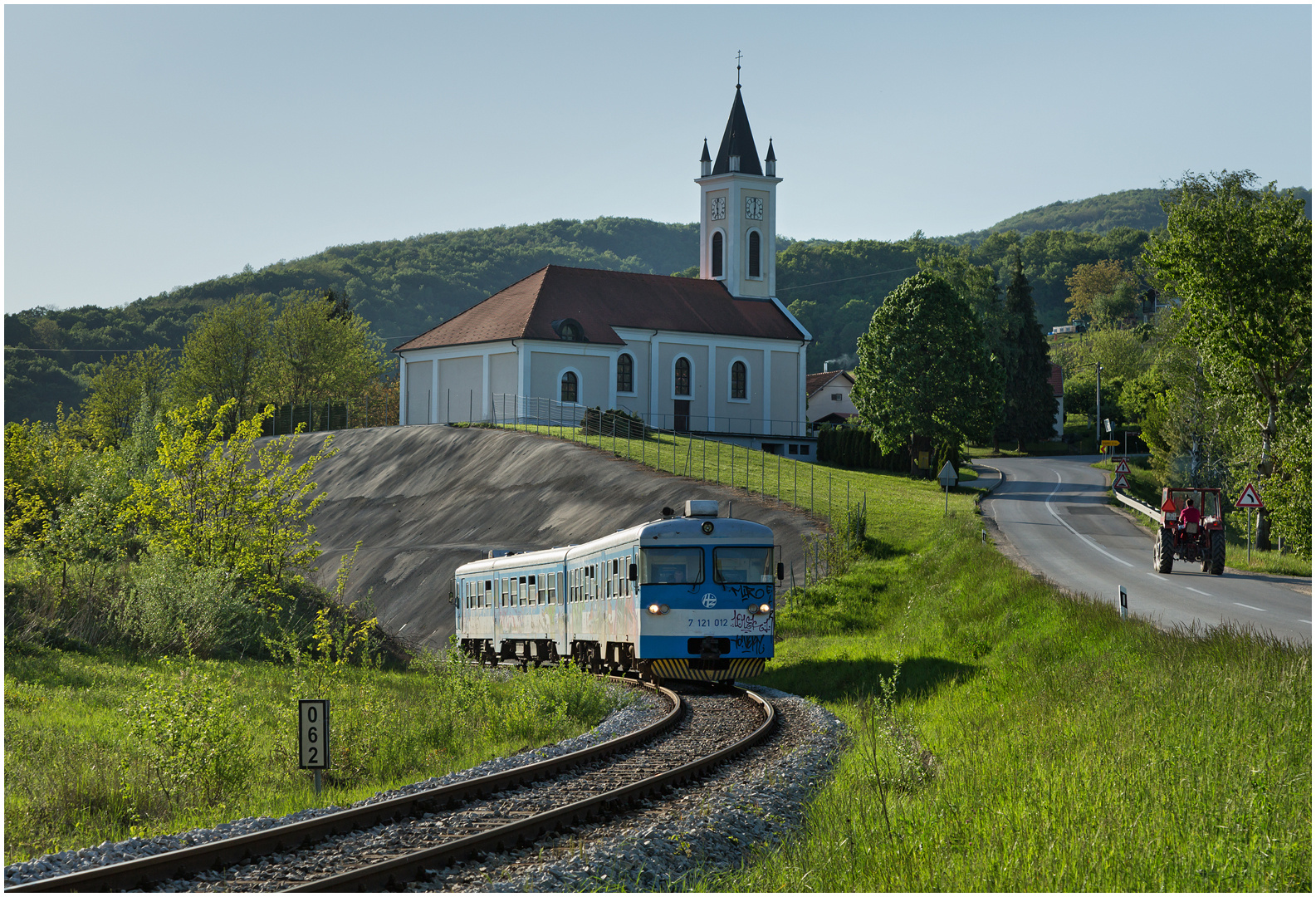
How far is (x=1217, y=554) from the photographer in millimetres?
31844

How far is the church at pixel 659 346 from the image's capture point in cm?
6925

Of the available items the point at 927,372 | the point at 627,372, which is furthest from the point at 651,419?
the point at 927,372

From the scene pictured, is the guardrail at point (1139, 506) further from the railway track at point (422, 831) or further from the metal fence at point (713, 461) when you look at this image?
the railway track at point (422, 831)

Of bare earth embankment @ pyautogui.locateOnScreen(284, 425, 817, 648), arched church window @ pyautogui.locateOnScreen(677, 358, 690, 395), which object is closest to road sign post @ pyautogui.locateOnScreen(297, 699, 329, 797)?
bare earth embankment @ pyautogui.locateOnScreen(284, 425, 817, 648)

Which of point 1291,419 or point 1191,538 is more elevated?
point 1291,419

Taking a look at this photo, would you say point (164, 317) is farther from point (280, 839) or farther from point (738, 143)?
point (280, 839)

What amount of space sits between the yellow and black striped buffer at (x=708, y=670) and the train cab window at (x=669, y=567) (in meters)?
1.39

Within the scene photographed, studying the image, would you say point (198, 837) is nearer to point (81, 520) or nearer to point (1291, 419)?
point (81, 520)

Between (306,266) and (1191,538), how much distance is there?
564 feet

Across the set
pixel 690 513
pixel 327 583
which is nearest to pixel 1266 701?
pixel 690 513

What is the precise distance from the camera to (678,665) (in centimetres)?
2066

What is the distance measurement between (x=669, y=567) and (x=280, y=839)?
11.9 metres

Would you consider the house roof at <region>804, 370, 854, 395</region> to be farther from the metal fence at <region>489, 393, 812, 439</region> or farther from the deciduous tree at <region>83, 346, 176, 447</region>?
the deciduous tree at <region>83, 346, 176, 447</region>

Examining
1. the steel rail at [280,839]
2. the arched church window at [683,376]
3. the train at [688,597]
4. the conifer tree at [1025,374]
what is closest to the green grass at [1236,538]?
the conifer tree at [1025,374]
